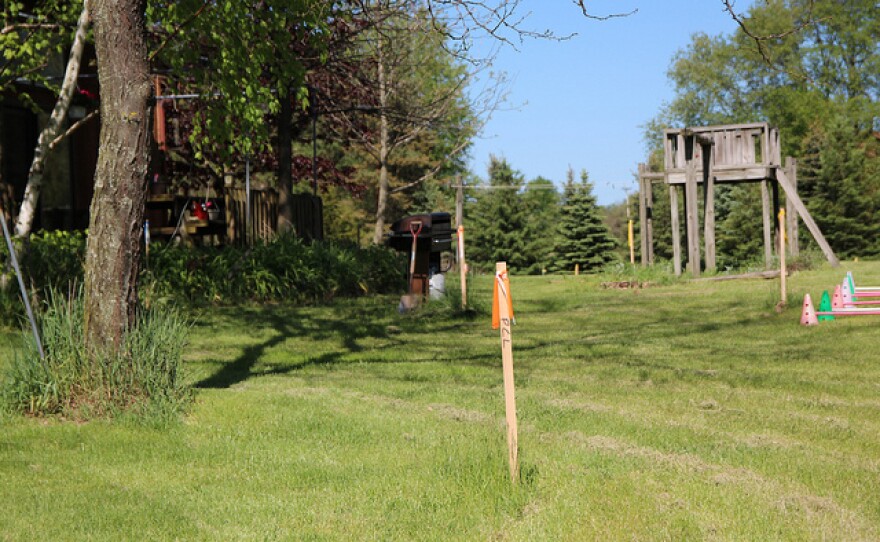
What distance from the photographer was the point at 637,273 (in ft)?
69.8

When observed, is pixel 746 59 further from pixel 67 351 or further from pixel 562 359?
pixel 67 351

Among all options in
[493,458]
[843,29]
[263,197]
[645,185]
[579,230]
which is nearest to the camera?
[493,458]

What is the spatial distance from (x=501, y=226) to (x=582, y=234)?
4.29m

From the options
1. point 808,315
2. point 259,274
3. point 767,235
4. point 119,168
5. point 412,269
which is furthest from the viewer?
point 767,235

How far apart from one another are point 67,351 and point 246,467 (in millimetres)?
2058

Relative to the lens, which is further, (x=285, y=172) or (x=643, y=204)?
(x=643, y=204)

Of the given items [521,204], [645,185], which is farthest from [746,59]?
→ [645,185]

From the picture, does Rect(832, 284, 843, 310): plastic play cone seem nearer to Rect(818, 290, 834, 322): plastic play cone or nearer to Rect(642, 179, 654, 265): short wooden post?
Rect(818, 290, 834, 322): plastic play cone

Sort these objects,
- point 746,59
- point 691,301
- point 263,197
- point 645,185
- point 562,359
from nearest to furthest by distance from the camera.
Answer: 1. point 562,359
2. point 691,301
3. point 263,197
4. point 645,185
5. point 746,59

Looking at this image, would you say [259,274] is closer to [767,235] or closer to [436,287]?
[436,287]

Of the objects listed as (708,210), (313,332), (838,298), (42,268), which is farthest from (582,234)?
(42,268)

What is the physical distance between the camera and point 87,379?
700cm

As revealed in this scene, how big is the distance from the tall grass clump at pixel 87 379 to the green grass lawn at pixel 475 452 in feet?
0.70

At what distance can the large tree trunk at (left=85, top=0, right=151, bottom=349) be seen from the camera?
7285mm
